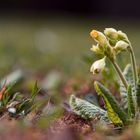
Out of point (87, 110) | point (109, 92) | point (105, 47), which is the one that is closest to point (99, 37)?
point (105, 47)

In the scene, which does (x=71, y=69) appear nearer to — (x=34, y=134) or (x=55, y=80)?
(x=55, y=80)

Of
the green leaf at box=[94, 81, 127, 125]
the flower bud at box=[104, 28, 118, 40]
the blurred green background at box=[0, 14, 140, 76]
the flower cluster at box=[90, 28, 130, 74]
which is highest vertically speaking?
the blurred green background at box=[0, 14, 140, 76]

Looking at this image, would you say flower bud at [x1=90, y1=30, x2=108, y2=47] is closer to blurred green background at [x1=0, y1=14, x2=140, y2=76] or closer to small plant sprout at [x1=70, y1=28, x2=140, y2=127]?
small plant sprout at [x1=70, y1=28, x2=140, y2=127]

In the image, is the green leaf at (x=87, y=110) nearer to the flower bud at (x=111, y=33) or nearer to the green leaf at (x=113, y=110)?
the green leaf at (x=113, y=110)

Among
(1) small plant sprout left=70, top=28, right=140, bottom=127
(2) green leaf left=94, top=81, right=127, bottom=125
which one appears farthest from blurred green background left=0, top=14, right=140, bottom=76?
(2) green leaf left=94, top=81, right=127, bottom=125

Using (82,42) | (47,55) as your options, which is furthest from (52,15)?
(47,55)
